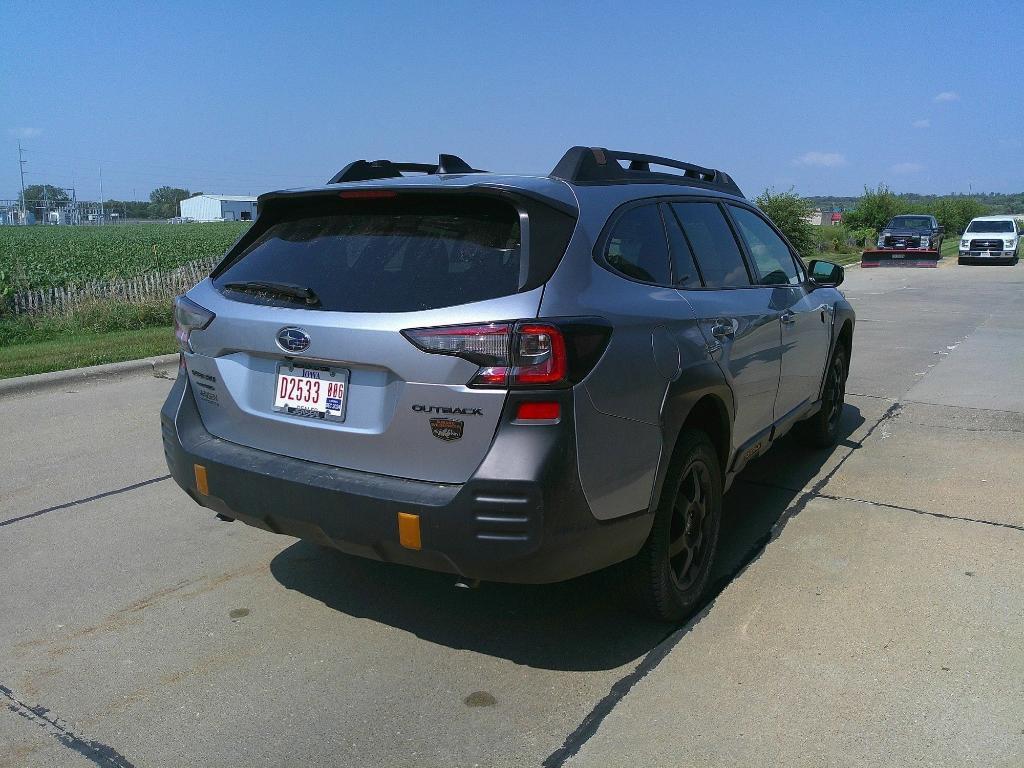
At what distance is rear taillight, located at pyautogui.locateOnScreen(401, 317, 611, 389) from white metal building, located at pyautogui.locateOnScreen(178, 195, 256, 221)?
149 meters

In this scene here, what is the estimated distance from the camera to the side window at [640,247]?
3467 millimetres

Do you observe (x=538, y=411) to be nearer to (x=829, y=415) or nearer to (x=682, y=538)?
(x=682, y=538)

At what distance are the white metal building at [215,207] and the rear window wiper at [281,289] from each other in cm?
14824

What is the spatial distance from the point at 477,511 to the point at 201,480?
1.25 metres

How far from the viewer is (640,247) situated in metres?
3.68

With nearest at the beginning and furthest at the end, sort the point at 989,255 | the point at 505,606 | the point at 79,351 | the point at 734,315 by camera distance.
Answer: the point at 505,606
the point at 734,315
the point at 79,351
the point at 989,255

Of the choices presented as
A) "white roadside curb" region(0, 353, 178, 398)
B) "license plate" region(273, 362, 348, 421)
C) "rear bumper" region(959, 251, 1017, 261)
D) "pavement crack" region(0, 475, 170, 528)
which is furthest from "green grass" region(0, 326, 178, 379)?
"rear bumper" region(959, 251, 1017, 261)

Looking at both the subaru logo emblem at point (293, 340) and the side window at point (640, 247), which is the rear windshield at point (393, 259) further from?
the side window at point (640, 247)

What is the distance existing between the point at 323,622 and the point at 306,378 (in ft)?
3.73

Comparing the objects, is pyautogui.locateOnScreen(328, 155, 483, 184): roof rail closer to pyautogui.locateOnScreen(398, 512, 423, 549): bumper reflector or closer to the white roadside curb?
pyautogui.locateOnScreen(398, 512, 423, 549): bumper reflector

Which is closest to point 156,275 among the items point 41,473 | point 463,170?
point 41,473

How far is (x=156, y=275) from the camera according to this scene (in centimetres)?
1538

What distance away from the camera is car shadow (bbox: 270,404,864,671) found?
11.7 ft

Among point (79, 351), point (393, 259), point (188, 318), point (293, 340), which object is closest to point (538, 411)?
point (393, 259)
